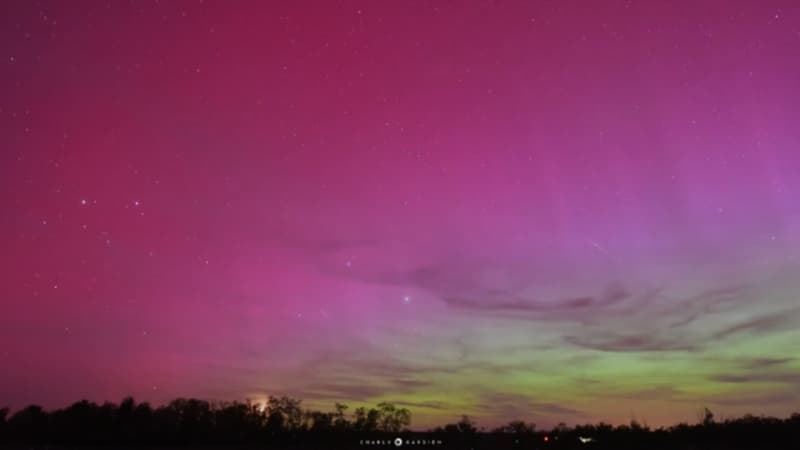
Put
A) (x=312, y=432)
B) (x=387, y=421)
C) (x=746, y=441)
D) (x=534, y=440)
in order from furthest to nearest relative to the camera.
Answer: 1. (x=387, y=421)
2. (x=312, y=432)
3. (x=534, y=440)
4. (x=746, y=441)

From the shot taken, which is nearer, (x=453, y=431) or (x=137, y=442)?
(x=137, y=442)

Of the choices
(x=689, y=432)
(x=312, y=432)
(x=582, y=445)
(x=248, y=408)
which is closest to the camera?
(x=582, y=445)

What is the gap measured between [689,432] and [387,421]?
93.2 metres

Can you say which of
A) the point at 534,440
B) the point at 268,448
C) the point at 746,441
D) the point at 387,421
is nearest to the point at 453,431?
the point at 387,421

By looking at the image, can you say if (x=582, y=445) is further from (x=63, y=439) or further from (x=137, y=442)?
(x=63, y=439)

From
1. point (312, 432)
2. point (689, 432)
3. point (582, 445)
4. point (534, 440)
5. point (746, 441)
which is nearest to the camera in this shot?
point (746, 441)

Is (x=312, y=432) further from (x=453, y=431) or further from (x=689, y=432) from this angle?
(x=689, y=432)

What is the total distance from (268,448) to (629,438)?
155 feet

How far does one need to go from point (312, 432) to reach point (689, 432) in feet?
214

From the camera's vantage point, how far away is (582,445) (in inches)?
3632

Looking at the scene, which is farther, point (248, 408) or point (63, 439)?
point (248, 408)

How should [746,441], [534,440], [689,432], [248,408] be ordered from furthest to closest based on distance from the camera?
[248,408] < [534,440] < [689,432] < [746,441]

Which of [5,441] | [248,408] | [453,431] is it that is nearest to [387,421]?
[453,431]

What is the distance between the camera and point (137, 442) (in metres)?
101
